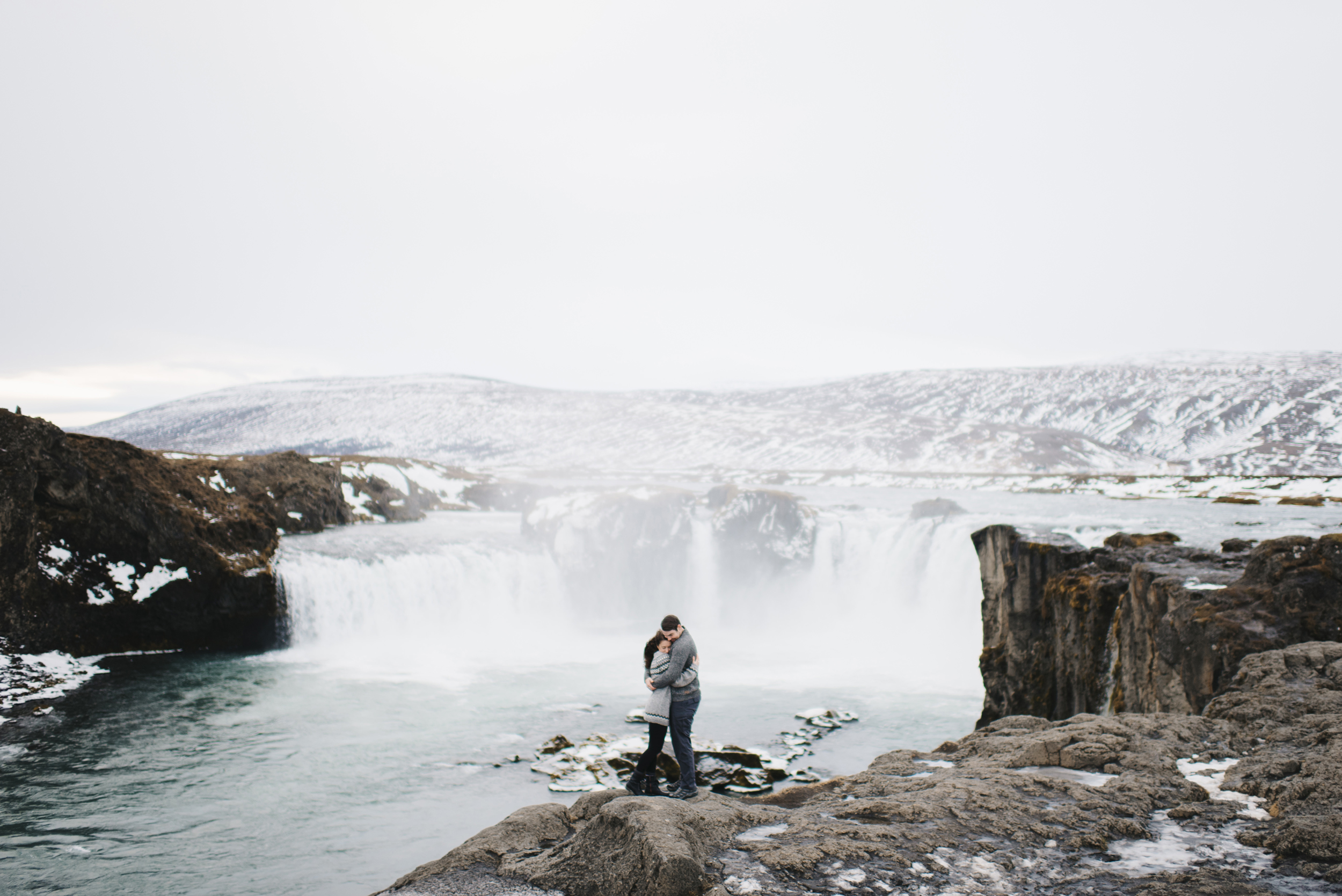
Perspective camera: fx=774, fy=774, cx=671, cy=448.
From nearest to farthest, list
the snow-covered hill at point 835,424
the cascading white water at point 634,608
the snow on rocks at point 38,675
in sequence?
the snow on rocks at point 38,675, the cascading white water at point 634,608, the snow-covered hill at point 835,424

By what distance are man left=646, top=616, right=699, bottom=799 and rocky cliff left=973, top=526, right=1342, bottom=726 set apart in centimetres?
629

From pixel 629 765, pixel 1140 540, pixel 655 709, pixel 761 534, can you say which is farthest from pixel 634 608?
pixel 655 709

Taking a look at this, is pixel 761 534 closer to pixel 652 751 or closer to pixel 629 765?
pixel 629 765

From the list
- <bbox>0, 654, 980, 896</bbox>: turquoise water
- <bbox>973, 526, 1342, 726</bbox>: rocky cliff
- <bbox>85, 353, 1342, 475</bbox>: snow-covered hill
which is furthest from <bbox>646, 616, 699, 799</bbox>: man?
<bbox>85, 353, 1342, 475</bbox>: snow-covered hill

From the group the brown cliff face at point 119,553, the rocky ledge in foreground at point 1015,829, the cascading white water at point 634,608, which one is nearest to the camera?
the rocky ledge in foreground at point 1015,829

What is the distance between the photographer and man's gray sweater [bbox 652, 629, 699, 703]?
910 cm

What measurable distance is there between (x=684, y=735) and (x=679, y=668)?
0.94 metres

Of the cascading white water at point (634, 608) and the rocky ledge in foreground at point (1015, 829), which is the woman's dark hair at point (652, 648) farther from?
the cascading white water at point (634, 608)

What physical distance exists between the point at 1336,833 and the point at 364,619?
2812cm

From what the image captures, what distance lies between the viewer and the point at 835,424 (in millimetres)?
166125

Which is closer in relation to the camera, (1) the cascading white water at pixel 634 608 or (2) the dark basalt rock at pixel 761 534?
(1) the cascading white water at pixel 634 608

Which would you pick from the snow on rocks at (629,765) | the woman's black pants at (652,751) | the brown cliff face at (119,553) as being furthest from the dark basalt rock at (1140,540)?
the brown cliff face at (119,553)

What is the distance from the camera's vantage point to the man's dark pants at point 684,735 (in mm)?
9273

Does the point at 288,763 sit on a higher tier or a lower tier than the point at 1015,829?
lower
